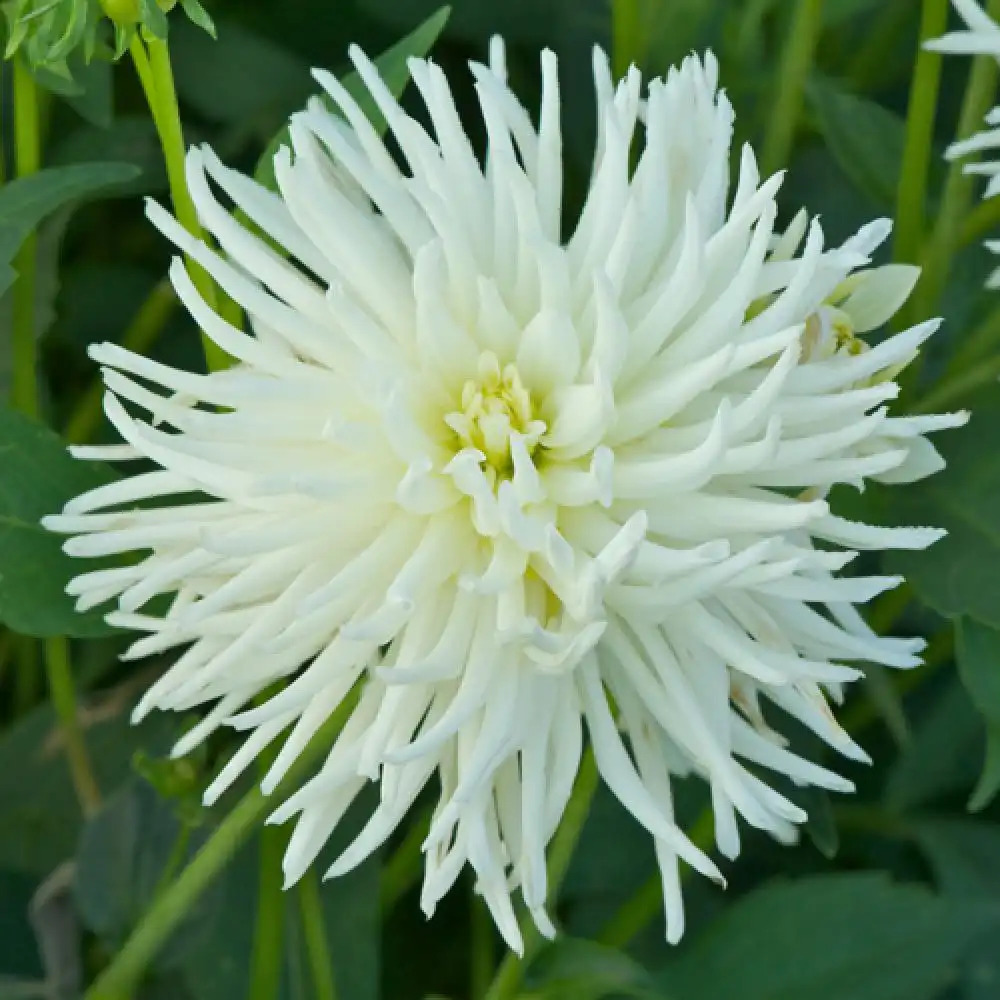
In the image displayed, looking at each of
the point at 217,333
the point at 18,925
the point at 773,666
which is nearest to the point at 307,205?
the point at 217,333

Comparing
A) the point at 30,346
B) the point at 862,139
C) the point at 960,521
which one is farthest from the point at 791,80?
the point at 30,346

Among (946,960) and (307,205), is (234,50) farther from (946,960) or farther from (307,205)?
(946,960)

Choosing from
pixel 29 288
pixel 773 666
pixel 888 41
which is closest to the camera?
pixel 773 666

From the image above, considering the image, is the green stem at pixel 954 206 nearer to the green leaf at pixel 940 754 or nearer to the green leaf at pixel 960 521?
the green leaf at pixel 960 521

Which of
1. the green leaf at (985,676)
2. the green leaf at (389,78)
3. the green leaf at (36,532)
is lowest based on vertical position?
the green leaf at (985,676)

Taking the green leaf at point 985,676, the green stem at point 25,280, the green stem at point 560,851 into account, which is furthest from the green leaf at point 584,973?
the green stem at point 25,280
